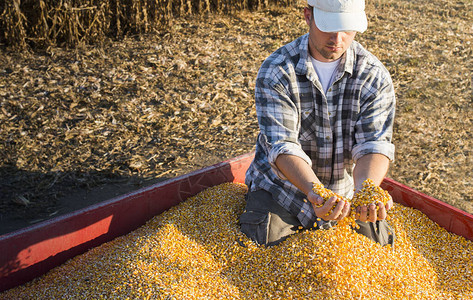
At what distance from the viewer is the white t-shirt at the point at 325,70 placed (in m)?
2.93

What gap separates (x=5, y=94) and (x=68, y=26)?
132cm

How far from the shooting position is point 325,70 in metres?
2.94

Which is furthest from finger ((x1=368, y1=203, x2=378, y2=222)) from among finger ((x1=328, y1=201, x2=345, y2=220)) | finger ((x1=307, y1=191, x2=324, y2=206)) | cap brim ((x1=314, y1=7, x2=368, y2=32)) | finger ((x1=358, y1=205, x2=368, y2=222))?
cap brim ((x1=314, y1=7, x2=368, y2=32))

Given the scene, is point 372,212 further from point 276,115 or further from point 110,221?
point 110,221

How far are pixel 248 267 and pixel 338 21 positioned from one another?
55.6 inches

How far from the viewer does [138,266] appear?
266 cm

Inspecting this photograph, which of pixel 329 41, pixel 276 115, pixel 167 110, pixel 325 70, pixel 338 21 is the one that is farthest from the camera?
pixel 167 110

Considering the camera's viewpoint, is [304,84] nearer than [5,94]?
Yes

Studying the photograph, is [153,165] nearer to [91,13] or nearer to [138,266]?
[138,266]

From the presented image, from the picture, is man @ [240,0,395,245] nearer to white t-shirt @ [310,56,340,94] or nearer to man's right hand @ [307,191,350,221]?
white t-shirt @ [310,56,340,94]

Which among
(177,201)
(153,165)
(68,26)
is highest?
(68,26)

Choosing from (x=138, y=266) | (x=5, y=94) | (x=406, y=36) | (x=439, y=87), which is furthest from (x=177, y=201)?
(x=406, y=36)

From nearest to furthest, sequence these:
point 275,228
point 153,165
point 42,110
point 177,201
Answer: point 275,228
point 177,201
point 153,165
point 42,110

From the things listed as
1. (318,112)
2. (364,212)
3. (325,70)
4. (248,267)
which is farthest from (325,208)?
(325,70)
